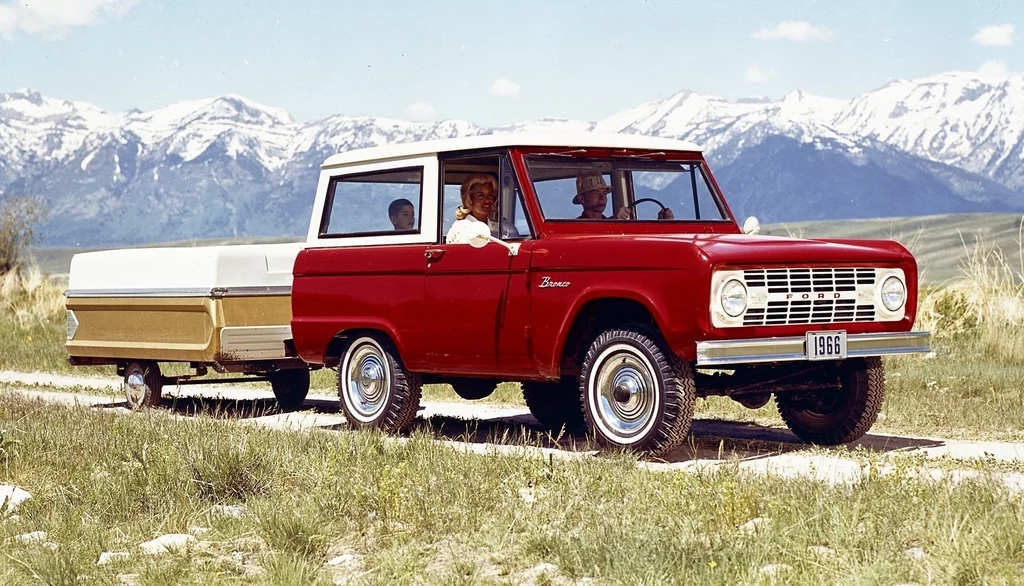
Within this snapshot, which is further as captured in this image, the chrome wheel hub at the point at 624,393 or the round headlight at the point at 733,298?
the chrome wheel hub at the point at 624,393

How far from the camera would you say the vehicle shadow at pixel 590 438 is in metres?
10.4

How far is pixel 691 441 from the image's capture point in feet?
34.5

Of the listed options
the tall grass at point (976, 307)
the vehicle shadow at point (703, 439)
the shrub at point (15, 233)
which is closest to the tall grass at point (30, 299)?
the shrub at point (15, 233)

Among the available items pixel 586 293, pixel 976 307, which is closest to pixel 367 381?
pixel 586 293

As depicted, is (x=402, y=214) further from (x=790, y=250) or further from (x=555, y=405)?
(x=790, y=250)

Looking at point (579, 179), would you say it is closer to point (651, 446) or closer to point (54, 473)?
point (651, 446)

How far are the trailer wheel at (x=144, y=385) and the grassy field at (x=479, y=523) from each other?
16.9 feet

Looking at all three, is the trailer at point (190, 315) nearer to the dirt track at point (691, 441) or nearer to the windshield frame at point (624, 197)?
the dirt track at point (691, 441)

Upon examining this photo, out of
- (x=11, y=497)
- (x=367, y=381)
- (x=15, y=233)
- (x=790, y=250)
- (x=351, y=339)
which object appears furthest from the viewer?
(x=15, y=233)

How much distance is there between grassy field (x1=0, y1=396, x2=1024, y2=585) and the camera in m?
6.26

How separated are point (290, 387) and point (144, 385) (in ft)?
4.61

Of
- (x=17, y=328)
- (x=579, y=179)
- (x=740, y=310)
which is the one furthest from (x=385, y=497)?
(x=17, y=328)

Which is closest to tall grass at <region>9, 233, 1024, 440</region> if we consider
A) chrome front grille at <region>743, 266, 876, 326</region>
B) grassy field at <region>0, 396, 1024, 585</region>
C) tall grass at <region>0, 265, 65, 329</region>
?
tall grass at <region>0, 265, 65, 329</region>

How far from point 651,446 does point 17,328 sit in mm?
19592
